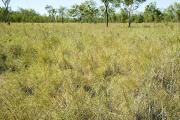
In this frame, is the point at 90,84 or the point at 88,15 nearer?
the point at 90,84

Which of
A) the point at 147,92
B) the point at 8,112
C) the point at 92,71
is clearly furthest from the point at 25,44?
the point at 147,92

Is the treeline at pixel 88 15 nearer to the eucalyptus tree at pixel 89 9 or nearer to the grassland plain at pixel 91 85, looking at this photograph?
the eucalyptus tree at pixel 89 9

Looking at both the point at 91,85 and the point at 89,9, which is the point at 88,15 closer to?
the point at 89,9

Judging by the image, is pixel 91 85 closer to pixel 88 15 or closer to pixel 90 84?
pixel 90 84

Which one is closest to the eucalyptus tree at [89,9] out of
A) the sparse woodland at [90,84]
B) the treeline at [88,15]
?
the treeline at [88,15]

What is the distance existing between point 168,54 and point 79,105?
2409 mm

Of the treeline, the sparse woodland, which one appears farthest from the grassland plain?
the treeline

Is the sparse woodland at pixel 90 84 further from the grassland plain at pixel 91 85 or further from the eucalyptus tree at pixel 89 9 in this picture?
the eucalyptus tree at pixel 89 9

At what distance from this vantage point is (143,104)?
2.99m

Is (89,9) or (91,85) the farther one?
(89,9)

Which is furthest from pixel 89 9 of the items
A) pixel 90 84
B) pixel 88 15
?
pixel 90 84

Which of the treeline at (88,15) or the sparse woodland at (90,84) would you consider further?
the treeline at (88,15)

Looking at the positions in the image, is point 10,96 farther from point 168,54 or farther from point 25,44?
point 25,44

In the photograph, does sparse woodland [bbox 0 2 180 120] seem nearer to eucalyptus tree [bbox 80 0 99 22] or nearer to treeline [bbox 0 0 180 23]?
treeline [bbox 0 0 180 23]
